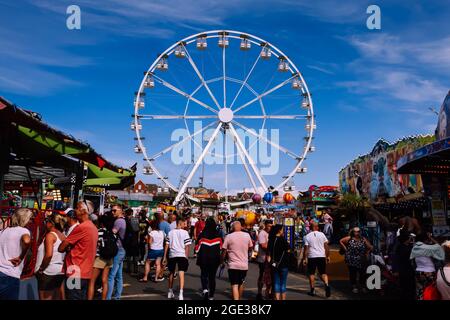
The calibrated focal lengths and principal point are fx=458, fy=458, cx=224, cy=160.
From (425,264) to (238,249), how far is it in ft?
9.87

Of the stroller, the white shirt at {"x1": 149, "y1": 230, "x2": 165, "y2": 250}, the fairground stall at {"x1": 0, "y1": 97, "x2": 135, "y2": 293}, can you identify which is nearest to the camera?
the fairground stall at {"x1": 0, "y1": 97, "x2": 135, "y2": 293}

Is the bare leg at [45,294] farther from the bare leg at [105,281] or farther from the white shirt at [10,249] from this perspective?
the bare leg at [105,281]

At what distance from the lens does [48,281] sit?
20.1ft

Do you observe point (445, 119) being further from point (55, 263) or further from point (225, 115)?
point (225, 115)

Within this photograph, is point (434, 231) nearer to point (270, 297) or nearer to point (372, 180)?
point (270, 297)

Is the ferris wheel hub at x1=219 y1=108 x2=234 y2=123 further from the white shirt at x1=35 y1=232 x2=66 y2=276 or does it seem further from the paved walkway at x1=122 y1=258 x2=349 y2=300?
the white shirt at x1=35 y1=232 x2=66 y2=276

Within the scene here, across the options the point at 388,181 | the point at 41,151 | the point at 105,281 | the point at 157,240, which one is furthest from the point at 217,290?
the point at 388,181

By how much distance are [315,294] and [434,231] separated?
20.9 feet

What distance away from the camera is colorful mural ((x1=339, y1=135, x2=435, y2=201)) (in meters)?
25.9

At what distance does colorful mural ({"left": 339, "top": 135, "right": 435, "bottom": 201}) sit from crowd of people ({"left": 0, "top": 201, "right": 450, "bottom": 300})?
16.2m

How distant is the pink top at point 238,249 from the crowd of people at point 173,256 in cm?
2

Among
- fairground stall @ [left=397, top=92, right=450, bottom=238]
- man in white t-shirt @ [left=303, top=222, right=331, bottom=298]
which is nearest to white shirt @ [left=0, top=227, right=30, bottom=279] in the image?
man in white t-shirt @ [left=303, top=222, right=331, bottom=298]
